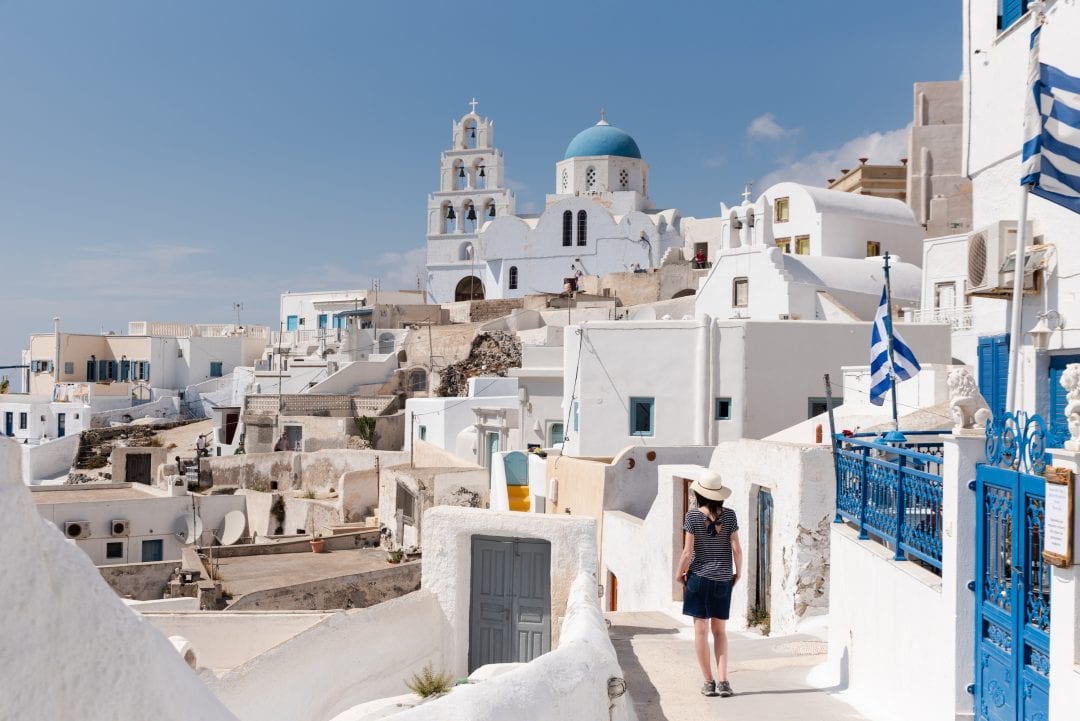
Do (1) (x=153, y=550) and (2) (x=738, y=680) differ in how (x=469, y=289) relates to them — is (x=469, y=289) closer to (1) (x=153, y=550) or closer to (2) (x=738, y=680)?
(1) (x=153, y=550)

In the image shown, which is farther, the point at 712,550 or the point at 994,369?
the point at 994,369

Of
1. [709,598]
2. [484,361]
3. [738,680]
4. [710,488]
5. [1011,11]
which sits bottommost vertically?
[738,680]

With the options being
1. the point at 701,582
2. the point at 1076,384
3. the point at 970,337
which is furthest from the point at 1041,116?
the point at 970,337

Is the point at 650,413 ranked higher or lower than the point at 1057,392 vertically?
lower

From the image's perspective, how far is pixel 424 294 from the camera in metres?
52.2

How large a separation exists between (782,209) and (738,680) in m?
23.3

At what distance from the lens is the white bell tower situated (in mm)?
50688

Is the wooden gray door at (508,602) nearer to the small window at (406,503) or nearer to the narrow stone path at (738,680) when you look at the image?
the narrow stone path at (738,680)

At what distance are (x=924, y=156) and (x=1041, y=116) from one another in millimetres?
27174

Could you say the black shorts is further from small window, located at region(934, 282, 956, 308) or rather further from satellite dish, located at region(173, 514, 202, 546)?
satellite dish, located at region(173, 514, 202, 546)

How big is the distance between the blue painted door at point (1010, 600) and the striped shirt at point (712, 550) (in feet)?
5.06

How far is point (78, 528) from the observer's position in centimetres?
2155

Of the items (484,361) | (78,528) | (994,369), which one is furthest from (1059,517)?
(484,361)

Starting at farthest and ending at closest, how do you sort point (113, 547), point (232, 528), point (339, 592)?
1. point (232, 528)
2. point (113, 547)
3. point (339, 592)
